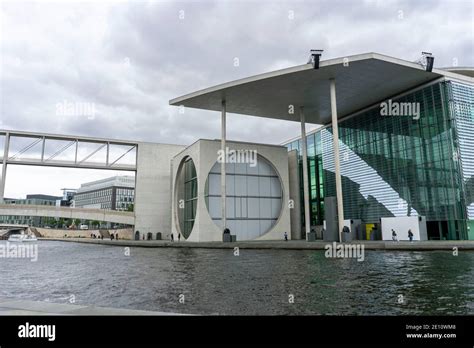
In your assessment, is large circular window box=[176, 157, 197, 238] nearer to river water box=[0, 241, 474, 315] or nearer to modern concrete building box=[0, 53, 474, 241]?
modern concrete building box=[0, 53, 474, 241]

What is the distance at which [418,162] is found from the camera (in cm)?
3284

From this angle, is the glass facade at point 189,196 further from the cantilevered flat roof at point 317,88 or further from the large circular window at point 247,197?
the cantilevered flat roof at point 317,88

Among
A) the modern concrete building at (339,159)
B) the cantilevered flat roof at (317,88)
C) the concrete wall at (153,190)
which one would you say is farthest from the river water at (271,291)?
the concrete wall at (153,190)

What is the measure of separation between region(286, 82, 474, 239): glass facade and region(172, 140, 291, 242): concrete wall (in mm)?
6625

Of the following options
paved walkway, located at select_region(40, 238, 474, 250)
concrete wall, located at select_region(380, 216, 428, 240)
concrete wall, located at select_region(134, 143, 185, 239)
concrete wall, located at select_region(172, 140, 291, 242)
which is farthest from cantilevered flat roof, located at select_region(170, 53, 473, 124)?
concrete wall, located at select_region(134, 143, 185, 239)

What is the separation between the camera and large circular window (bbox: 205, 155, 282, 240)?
41.0 metres

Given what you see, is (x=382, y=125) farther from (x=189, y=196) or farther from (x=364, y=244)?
(x=189, y=196)

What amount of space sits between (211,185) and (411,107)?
20.7 m

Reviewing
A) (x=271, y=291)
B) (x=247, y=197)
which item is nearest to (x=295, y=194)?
(x=247, y=197)

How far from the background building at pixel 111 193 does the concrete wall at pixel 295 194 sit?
11062 centimetres

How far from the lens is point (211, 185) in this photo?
41.0 meters

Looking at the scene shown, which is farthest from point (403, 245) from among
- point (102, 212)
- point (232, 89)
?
point (102, 212)

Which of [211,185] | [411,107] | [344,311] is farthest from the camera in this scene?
[211,185]
